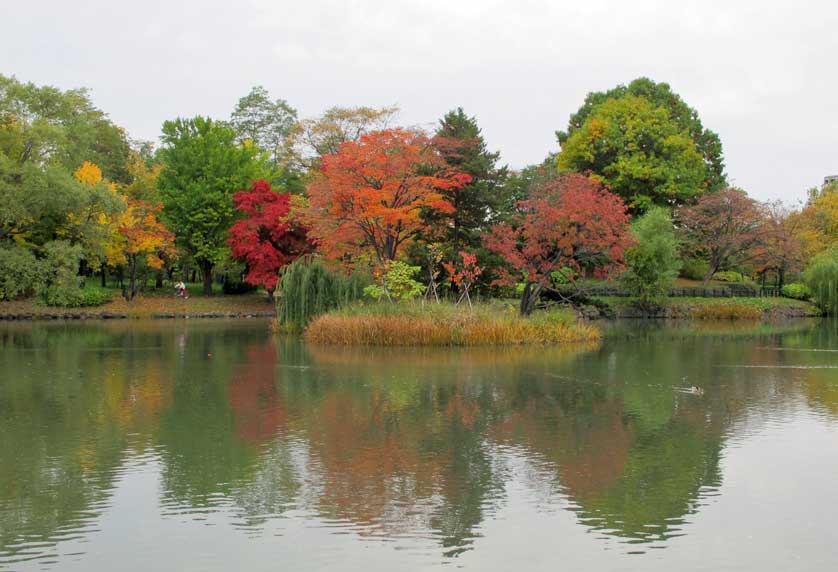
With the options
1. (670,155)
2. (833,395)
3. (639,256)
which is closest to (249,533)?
(833,395)

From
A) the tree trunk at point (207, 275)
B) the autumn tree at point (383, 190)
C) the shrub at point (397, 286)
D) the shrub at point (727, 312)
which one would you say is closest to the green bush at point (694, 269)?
the shrub at point (727, 312)

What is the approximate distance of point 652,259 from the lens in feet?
144

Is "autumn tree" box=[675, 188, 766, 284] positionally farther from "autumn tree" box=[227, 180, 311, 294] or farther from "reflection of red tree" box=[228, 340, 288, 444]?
"reflection of red tree" box=[228, 340, 288, 444]

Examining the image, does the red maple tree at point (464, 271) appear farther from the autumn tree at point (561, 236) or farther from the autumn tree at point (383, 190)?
the autumn tree at point (383, 190)

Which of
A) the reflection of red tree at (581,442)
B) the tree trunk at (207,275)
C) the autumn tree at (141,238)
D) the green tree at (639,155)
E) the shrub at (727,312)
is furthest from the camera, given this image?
the tree trunk at (207,275)

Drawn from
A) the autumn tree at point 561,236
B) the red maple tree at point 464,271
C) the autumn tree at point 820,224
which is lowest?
the red maple tree at point 464,271

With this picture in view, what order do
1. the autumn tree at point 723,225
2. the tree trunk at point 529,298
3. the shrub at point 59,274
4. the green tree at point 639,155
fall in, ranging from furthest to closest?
the green tree at point 639,155, the autumn tree at point 723,225, the shrub at point 59,274, the tree trunk at point 529,298

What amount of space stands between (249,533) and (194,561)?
2.40 ft

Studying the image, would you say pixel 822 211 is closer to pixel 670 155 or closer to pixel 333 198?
pixel 670 155

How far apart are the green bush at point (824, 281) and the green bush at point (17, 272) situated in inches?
1648

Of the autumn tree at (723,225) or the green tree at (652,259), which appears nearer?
the green tree at (652,259)

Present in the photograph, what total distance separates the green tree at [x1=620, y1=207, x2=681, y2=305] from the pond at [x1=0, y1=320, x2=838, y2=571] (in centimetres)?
2452

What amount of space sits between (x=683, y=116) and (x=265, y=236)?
28.8 metres

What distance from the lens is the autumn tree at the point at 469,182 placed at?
30031mm
